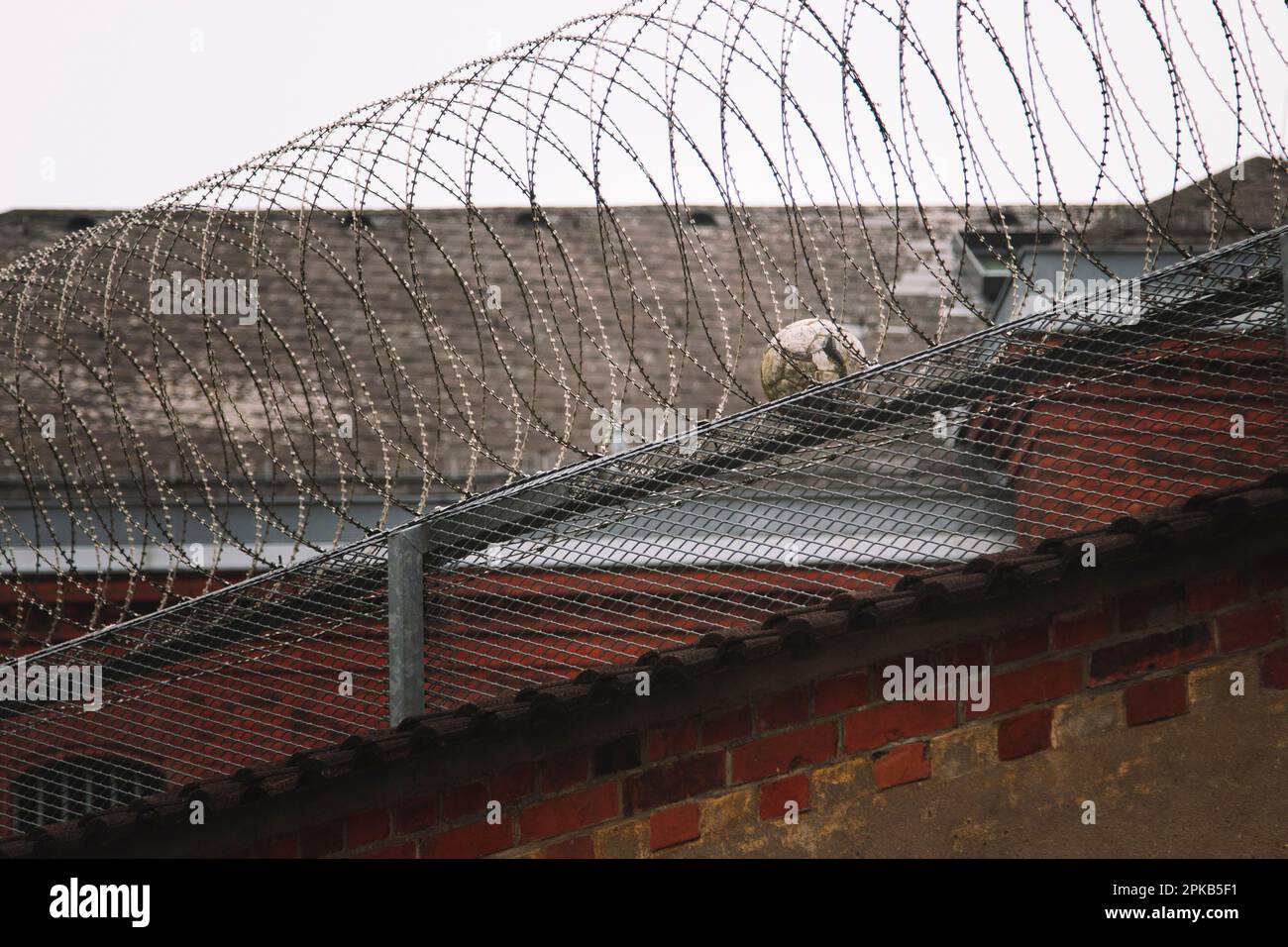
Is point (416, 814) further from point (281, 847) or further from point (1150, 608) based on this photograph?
point (1150, 608)

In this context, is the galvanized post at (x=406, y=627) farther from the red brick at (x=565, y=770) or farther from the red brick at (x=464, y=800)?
the red brick at (x=565, y=770)

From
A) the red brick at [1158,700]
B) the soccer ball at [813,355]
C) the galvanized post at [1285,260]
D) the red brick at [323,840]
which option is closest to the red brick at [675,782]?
the red brick at [323,840]

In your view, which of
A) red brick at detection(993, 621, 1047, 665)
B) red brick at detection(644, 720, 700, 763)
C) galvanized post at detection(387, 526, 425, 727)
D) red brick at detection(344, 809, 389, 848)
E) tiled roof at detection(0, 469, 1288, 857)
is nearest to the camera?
tiled roof at detection(0, 469, 1288, 857)

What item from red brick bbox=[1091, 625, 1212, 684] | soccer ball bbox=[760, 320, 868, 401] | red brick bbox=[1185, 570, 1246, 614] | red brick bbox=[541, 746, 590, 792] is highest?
soccer ball bbox=[760, 320, 868, 401]

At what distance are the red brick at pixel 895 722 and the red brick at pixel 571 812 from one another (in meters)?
0.64

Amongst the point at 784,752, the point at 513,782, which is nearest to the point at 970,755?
the point at 784,752

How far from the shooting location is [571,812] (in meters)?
3.65

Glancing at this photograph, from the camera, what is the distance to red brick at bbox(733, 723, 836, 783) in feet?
11.7

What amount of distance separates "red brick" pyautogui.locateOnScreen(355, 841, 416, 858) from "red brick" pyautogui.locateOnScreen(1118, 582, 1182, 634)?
1957 mm

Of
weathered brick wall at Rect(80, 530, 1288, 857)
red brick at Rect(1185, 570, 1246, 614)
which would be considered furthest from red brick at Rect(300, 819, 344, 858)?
red brick at Rect(1185, 570, 1246, 614)

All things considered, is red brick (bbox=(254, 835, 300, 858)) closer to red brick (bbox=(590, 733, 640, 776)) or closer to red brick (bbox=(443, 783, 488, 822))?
red brick (bbox=(443, 783, 488, 822))

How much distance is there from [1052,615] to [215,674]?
2.74m

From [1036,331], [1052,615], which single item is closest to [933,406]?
[1036,331]

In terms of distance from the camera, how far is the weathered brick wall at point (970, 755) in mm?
3418
